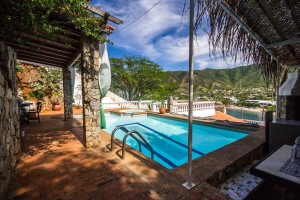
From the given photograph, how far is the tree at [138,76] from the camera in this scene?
23702 millimetres

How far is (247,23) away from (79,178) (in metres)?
4.34

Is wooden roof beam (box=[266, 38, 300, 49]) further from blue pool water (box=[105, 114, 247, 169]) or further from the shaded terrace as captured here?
blue pool water (box=[105, 114, 247, 169])

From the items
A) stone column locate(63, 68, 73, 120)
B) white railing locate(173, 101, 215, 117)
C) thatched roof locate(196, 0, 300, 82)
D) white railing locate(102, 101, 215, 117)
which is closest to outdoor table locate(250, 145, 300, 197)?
thatched roof locate(196, 0, 300, 82)

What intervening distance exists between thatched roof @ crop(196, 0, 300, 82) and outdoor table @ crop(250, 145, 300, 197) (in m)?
1.86

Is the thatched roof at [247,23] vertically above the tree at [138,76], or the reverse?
the tree at [138,76]

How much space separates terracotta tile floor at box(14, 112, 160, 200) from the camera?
2373mm

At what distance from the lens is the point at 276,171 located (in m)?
1.67

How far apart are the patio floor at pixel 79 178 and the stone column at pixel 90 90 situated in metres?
0.48

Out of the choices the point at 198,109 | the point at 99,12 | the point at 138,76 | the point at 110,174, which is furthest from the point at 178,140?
the point at 138,76

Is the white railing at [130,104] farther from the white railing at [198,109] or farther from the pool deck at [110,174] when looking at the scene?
the pool deck at [110,174]

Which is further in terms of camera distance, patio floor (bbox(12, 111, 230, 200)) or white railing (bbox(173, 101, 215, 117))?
white railing (bbox(173, 101, 215, 117))

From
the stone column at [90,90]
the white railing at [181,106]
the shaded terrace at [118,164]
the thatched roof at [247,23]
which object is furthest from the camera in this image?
the white railing at [181,106]

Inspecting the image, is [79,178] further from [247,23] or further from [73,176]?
[247,23]

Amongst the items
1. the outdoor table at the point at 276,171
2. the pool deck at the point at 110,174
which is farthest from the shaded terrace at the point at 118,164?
the outdoor table at the point at 276,171
